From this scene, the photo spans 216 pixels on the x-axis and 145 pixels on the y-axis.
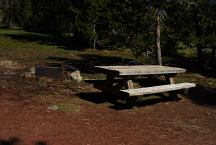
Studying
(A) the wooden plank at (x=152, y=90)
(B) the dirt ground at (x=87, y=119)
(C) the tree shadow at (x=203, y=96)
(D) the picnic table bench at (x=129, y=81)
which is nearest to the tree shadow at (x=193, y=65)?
(C) the tree shadow at (x=203, y=96)

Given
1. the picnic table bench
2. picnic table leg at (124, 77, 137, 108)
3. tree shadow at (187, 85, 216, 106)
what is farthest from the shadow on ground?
tree shadow at (187, 85, 216, 106)

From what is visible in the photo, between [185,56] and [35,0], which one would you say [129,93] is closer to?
[185,56]

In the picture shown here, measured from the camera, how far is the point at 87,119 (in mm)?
8094

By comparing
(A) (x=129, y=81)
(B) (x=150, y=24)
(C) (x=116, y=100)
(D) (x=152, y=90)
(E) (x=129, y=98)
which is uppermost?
(B) (x=150, y=24)

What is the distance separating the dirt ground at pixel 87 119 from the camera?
6941 mm

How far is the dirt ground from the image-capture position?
6.94 m

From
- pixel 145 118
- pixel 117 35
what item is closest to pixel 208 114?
pixel 145 118

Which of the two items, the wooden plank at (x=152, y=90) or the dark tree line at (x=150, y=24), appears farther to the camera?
the dark tree line at (x=150, y=24)

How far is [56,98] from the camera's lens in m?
9.46

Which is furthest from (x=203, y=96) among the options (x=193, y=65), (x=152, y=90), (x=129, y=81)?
(x=193, y=65)

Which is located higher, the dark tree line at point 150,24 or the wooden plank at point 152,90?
the dark tree line at point 150,24

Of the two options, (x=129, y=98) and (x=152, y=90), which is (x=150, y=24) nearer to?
(x=152, y=90)

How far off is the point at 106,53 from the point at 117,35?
830 centimetres

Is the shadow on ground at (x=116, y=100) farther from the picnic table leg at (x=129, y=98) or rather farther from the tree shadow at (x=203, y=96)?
the tree shadow at (x=203, y=96)
